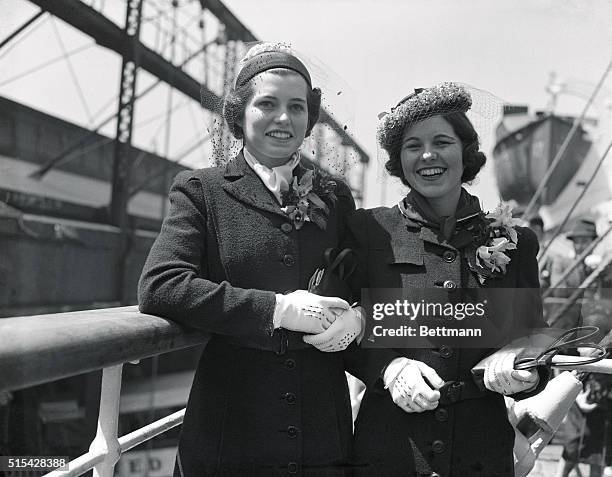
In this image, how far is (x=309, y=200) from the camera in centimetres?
137

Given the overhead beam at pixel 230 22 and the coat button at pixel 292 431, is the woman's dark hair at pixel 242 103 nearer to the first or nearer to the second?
the overhead beam at pixel 230 22

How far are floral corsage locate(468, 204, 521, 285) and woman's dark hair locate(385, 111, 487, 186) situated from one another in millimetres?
122

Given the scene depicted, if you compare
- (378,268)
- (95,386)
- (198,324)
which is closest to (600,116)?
(378,268)

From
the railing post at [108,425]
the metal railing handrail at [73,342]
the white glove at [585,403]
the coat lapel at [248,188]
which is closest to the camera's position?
the metal railing handrail at [73,342]

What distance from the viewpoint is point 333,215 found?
1409 millimetres

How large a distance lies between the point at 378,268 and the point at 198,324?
17.1 inches

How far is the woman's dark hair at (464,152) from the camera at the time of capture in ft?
4.52

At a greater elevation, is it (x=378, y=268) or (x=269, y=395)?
(x=378, y=268)

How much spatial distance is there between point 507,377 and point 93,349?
79cm

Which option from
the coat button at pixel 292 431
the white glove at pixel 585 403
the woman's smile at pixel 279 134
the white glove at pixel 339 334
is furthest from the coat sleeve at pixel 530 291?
the white glove at pixel 585 403

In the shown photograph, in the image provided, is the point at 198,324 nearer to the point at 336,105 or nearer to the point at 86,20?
the point at 336,105

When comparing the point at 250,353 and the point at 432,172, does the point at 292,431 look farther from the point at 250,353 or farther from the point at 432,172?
the point at 432,172

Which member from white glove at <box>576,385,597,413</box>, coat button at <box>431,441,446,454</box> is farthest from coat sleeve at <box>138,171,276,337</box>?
white glove at <box>576,385,597,413</box>

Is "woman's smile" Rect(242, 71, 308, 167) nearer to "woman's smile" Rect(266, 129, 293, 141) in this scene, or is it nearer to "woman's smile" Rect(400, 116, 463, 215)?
"woman's smile" Rect(266, 129, 293, 141)
